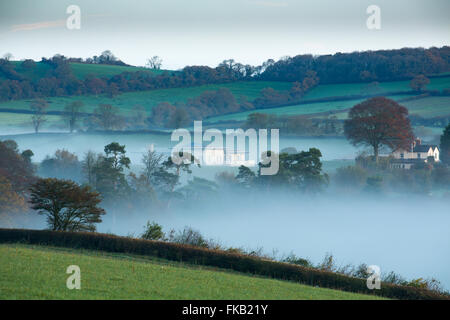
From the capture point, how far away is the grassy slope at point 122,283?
12.6 m

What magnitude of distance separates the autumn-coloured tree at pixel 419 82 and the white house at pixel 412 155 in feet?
89.5

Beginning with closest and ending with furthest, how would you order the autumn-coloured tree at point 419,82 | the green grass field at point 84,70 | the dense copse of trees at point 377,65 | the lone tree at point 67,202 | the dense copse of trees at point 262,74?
1. the lone tree at point 67,202
2. the autumn-coloured tree at point 419,82
3. the dense copse of trees at point 377,65
4. the dense copse of trees at point 262,74
5. the green grass field at point 84,70

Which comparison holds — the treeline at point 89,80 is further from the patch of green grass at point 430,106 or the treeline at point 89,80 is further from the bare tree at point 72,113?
the patch of green grass at point 430,106

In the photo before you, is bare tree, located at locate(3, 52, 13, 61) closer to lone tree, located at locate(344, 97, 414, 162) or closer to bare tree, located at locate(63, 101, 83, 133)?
bare tree, located at locate(63, 101, 83, 133)

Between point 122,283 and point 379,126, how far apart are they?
64.7m

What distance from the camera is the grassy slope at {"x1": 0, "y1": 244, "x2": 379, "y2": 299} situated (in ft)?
41.4

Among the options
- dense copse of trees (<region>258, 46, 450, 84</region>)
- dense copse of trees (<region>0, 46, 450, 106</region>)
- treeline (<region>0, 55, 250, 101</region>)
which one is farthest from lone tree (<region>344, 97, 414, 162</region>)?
treeline (<region>0, 55, 250, 101</region>)

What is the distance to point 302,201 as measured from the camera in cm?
6862

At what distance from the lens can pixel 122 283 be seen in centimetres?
1391

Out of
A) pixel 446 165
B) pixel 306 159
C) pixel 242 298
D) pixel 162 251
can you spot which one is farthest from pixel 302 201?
pixel 242 298

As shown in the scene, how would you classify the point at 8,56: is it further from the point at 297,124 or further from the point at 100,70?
the point at 297,124

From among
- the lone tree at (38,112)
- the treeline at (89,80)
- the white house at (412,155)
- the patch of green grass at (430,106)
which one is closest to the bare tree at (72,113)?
the lone tree at (38,112)

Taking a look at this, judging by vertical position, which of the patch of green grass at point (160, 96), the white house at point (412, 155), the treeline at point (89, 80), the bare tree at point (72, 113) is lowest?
the white house at point (412, 155)

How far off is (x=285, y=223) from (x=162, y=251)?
55798mm
